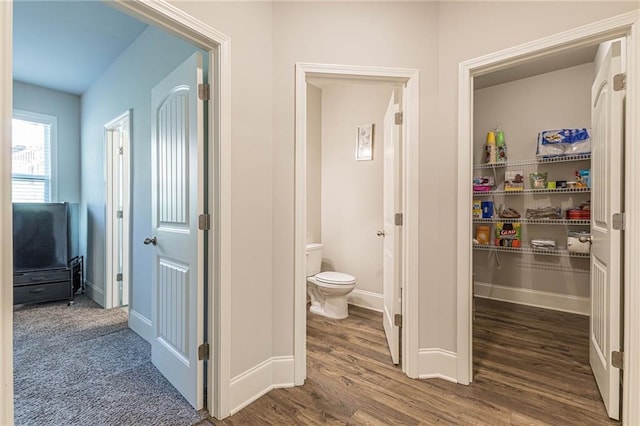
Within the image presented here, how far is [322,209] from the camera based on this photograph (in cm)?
389

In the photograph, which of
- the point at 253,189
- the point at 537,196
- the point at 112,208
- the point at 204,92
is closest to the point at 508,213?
the point at 537,196

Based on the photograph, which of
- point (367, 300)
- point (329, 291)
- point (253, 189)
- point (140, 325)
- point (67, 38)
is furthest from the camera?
point (367, 300)

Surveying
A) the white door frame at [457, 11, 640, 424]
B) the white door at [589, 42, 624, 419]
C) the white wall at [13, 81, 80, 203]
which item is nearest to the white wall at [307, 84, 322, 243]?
the white door frame at [457, 11, 640, 424]

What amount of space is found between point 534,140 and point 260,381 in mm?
3865

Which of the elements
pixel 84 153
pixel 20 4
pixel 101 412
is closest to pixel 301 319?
pixel 101 412

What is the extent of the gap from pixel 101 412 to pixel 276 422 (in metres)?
1.01

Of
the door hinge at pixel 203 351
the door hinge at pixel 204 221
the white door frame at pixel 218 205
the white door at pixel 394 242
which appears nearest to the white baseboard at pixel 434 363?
the white door at pixel 394 242

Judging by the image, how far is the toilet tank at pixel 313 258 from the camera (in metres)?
3.45

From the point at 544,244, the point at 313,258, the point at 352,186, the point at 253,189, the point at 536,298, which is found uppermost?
the point at 352,186

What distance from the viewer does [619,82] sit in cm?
158

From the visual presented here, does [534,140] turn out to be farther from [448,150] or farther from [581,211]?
[448,150]

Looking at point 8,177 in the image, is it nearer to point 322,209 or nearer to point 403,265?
point 403,265

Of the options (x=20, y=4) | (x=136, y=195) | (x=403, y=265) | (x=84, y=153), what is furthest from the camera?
(x=84, y=153)

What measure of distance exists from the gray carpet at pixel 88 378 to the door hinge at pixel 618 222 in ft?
8.12
